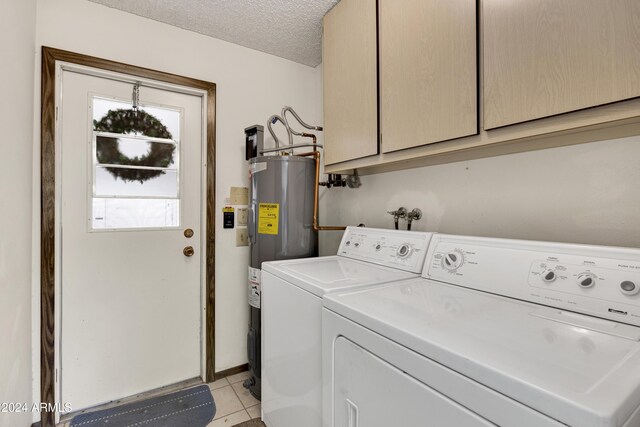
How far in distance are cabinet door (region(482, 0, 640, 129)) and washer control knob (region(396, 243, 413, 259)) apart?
59cm

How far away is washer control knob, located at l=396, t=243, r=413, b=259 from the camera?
133cm

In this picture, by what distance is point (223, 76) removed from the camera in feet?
7.01

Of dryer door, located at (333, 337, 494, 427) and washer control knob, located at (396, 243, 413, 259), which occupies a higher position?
washer control knob, located at (396, 243, 413, 259)

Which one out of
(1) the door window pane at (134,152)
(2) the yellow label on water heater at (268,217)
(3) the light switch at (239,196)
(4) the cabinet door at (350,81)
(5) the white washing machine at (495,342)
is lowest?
(5) the white washing machine at (495,342)

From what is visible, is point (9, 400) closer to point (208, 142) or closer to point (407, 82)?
point (208, 142)

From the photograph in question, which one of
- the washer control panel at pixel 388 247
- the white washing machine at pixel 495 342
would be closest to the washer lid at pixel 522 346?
the white washing machine at pixel 495 342

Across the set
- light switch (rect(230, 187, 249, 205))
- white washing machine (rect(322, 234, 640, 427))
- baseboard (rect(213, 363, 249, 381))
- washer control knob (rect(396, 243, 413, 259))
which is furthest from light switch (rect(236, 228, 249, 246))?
white washing machine (rect(322, 234, 640, 427))

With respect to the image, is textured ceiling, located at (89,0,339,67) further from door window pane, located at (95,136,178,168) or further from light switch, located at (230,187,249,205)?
light switch, located at (230,187,249,205)

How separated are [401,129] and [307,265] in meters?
0.78

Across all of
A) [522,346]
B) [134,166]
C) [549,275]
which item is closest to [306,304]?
[522,346]

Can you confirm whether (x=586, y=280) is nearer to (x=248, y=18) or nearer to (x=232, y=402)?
(x=232, y=402)

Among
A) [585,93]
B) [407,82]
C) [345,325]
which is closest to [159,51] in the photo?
[407,82]

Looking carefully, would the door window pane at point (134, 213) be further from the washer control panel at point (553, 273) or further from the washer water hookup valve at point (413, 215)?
the washer control panel at point (553, 273)

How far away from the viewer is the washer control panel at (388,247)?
1.30m
